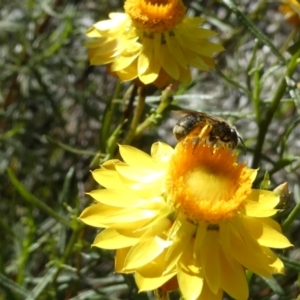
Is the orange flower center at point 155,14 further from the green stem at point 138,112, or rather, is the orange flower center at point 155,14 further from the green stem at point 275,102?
the green stem at point 275,102

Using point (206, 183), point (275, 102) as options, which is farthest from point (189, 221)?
point (275, 102)

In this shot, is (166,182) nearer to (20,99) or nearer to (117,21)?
(117,21)

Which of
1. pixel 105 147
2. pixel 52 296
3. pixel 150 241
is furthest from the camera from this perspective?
pixel 52 296

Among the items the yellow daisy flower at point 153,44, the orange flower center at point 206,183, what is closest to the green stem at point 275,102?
the yellow daisy flower at point 153,44

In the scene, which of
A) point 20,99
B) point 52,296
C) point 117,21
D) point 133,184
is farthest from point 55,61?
point 133,184

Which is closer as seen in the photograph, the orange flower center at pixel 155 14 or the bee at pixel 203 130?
the bee at pixel 203 130

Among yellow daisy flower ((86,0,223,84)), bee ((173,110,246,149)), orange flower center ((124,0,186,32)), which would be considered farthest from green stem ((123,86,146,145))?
bee ((173,110,246,149))

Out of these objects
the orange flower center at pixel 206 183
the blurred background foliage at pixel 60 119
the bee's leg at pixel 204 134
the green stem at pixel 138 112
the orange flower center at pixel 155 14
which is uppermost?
the orange flower center at pixel 155 14

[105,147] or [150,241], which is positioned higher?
[150,241]
